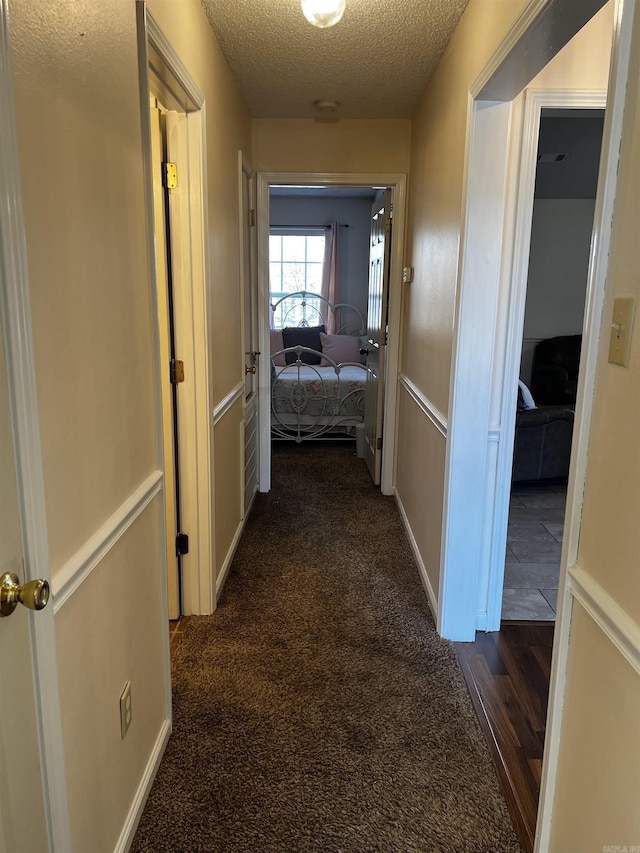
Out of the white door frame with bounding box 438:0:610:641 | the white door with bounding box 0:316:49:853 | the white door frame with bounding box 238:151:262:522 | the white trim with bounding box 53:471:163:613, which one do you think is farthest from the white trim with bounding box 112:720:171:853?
the white door frame with bounding box 238:151:262:522

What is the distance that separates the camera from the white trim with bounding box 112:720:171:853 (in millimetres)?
1425

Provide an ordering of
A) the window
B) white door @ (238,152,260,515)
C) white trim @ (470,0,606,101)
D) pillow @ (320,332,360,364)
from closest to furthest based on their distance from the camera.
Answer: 1. white trim @ (470,0,606,101)
2. white door @ (238,152,260,515)
3. pillow @ (320,332,360,364)
4. the window

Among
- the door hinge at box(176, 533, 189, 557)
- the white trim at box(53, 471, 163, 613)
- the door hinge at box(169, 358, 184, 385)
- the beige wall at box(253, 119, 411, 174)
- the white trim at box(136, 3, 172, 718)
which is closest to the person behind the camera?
the white trim at box(53, 471, 163, 613)

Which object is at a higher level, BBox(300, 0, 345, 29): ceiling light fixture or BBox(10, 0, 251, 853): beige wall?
BBox(300, 0, 345, 29): ceiling light fixture

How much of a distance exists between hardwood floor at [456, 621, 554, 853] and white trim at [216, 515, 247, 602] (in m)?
1.06

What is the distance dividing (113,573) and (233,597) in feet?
4.64

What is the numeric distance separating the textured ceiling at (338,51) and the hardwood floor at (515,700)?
7.87 ft

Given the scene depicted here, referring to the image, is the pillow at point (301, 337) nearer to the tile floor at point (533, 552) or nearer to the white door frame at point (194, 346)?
the tile floor at point (533, 552)

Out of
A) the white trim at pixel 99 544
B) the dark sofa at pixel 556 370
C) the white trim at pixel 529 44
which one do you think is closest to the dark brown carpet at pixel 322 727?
the white trim at pixel 99 544

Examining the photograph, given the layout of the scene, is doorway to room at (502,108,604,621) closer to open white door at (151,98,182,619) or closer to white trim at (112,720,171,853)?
open white door at (151,98,182,619)

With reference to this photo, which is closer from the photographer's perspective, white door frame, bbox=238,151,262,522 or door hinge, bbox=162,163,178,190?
door hinge, bbox=162,163,178,190

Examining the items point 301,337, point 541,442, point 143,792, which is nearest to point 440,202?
point 541,442

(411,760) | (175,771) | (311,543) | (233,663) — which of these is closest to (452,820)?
(411,760)

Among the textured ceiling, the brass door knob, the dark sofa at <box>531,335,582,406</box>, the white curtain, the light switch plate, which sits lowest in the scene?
the dark sofa at <box>531,335,582,406</box>
